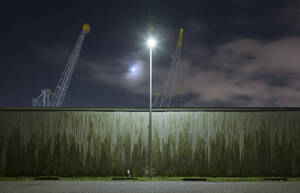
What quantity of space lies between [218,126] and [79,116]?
11.8 meters

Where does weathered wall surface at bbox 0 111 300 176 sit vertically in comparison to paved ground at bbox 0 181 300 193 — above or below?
above

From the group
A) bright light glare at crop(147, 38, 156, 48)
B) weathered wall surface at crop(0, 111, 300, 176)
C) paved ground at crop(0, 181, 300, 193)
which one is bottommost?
paved ground at crop(0, 181, 300, 193)

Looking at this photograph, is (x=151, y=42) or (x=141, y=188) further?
(x=151, y=42)

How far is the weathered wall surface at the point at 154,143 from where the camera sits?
24.2m

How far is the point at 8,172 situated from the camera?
24500 mm

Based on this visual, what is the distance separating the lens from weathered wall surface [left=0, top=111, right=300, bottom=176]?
79.4 ft

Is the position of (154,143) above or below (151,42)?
below

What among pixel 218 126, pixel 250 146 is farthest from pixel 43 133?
pixel 250 146

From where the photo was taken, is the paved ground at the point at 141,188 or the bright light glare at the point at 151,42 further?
the bright light glare at the point at 151,42

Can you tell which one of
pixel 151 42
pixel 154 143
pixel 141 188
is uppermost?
pixel 151 42

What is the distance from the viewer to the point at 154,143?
80.6ft

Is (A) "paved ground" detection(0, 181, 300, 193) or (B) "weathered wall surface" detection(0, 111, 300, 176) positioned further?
(B) "weathered wall surface" detection(0, 111, 300, 176)

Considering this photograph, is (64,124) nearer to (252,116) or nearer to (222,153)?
(222,153)

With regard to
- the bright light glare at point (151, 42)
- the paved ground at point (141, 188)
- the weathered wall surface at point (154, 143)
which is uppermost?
the bright light glare at point (151, 42)
